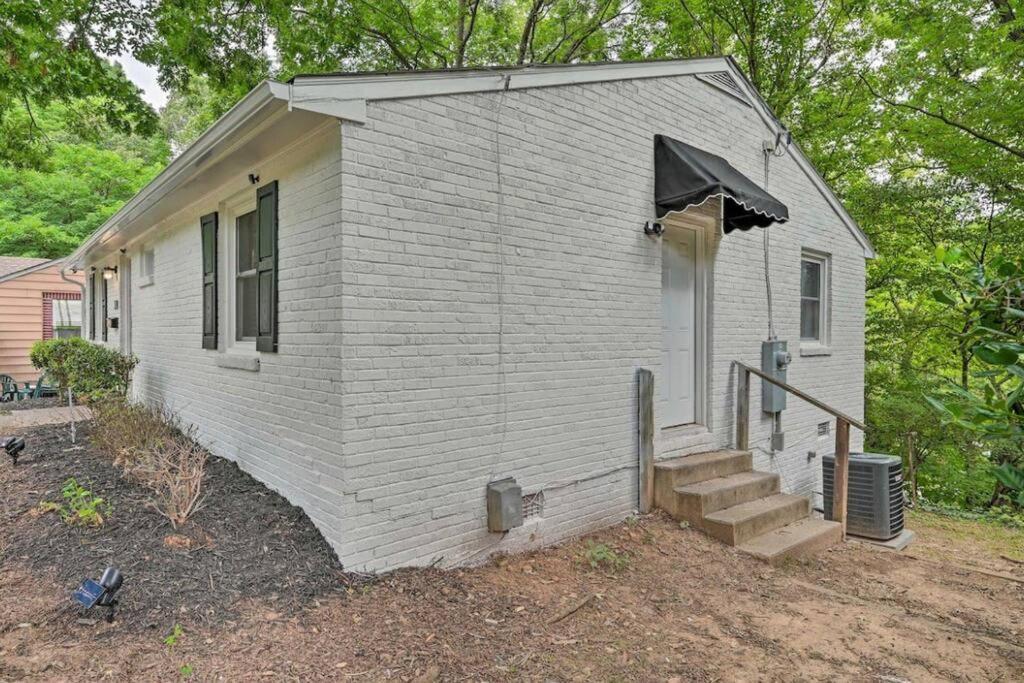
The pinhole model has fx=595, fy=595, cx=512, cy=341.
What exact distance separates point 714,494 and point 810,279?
419 centimetres

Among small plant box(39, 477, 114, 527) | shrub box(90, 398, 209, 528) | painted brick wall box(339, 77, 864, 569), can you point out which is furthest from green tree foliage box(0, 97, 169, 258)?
painted brick wall box(339, 77, 864, 569)

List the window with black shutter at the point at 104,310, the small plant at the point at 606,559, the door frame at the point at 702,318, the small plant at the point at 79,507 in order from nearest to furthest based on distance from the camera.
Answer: the small plant at the point at 79,507 < the small plant at the point at 606,559 < the door frame at the point at 702,318 < the window with black shutter at the point at 104,310

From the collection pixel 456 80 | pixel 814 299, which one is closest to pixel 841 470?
pixel 814 299

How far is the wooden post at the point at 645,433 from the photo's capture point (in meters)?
5.28

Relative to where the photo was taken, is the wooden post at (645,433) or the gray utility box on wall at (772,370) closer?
the wooden post at (645,433)

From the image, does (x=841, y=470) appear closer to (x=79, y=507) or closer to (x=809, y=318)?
(x=809, y=318)

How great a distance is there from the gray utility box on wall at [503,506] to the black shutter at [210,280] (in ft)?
10.6

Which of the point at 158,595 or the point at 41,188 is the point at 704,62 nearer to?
the point at 158,595

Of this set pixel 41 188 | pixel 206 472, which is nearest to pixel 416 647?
pixel 206 472

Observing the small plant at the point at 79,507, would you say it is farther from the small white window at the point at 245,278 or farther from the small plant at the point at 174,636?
the small white window at the point at 245,278

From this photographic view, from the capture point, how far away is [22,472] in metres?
5.24

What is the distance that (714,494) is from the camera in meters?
5.19

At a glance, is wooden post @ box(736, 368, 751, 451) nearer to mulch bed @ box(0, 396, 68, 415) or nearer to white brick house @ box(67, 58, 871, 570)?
white brick house @ box(67, 58, 871, 570)

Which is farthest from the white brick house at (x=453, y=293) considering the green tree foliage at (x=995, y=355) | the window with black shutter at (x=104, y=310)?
the window with black shutter at (x=104, y=310)
